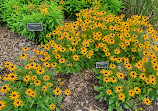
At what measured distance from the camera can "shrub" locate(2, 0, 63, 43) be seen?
3596 millimetres

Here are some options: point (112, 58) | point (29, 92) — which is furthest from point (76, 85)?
point (29, 92)

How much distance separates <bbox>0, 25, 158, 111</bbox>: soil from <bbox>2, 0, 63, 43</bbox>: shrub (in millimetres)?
311

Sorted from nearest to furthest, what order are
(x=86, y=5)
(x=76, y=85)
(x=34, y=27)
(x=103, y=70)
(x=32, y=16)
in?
(x=103, y=70) < (x=76, y=85) < (x=34, y=27) < (x=32, y=16) < (x=86, y=5)

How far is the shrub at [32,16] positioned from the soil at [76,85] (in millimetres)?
Result: 311

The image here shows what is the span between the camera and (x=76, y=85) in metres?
3.18

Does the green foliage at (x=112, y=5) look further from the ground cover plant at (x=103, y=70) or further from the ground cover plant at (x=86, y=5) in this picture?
the ground cover plant at (x=103, y=70)

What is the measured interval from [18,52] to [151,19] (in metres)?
3.44

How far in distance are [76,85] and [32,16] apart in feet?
5.46

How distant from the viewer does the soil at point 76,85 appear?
290 cm

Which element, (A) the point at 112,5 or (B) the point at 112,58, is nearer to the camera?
(B) the point at 112,58

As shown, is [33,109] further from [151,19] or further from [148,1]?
[148,1]

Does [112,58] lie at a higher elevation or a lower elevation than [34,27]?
lower

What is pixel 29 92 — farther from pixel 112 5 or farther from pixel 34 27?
pixel 112 5

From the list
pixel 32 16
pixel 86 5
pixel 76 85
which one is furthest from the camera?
pixel 86 5
